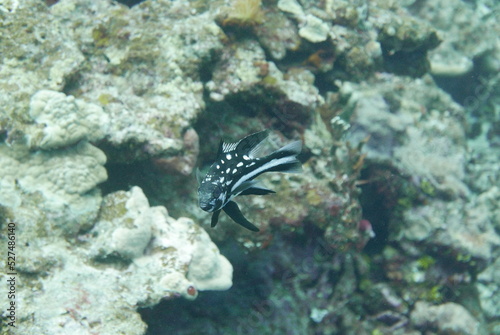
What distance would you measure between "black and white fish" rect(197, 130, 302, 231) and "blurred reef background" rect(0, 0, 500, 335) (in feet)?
5.47

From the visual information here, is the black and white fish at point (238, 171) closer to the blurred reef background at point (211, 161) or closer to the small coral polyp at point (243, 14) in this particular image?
the blurred reef background at point (211, 161)

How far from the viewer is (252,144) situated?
2.38m

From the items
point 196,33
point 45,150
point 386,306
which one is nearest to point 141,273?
point 45,150

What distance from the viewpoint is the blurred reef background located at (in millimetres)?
3471

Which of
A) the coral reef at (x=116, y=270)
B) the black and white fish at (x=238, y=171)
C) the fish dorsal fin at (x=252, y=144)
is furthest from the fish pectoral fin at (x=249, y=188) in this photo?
the coral reef at (x=116, y=270)

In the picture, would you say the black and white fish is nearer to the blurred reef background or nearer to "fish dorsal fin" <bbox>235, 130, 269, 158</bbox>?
"fish dorsal fin" <bbox>235, 130, 269, 158</bbox>

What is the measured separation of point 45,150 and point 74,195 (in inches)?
22.0

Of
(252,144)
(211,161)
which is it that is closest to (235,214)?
(252,144)

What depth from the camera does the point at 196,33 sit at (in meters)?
4.74

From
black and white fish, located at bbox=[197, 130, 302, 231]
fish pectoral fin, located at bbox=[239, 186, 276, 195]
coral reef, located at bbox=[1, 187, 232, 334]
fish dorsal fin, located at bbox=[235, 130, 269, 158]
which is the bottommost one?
coral reef, located at bbox=[1, 187, 232, 334]

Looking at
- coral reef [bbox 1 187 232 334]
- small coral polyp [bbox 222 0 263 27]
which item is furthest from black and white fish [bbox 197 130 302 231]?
small coral polyp [bbox 222 0 263 27]

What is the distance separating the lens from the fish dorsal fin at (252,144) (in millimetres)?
2352

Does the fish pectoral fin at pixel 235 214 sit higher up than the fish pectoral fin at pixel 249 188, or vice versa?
the fish pectoral fin at pixel 249 188

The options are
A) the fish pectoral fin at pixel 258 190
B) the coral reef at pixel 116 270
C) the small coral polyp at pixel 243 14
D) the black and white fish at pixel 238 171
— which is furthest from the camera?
the small coral polyp at pixel 243 14
